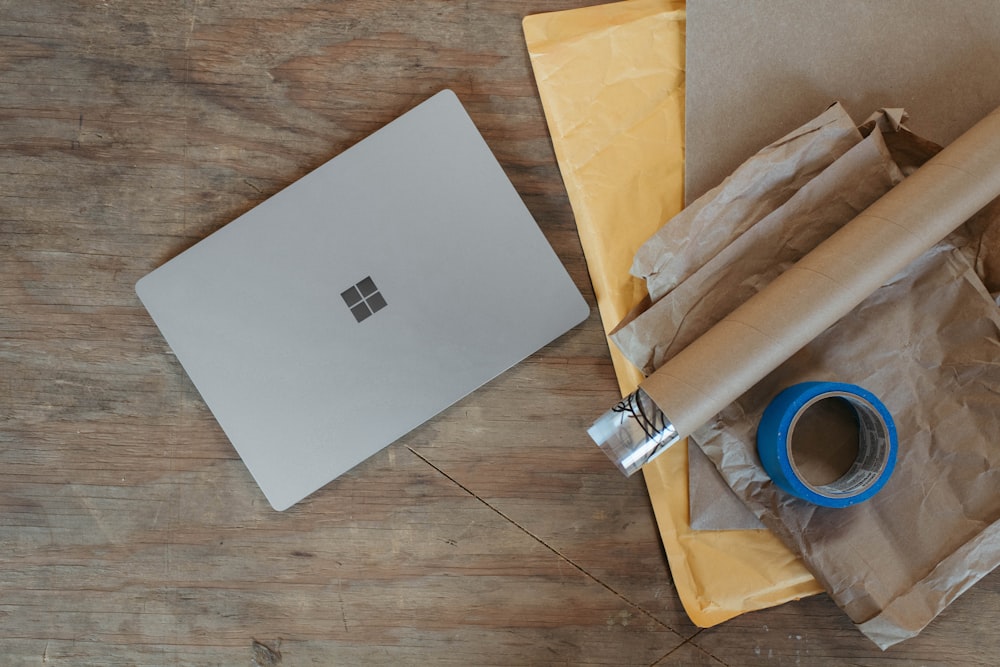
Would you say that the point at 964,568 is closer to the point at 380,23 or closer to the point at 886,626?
the point at 886,626

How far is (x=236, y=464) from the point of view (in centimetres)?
73

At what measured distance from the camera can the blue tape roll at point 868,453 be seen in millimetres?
614

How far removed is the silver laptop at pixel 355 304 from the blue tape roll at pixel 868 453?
0.77 feet

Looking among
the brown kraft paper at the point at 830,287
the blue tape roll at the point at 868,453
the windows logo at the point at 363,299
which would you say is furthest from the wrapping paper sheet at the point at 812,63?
the windows logo at the point at 363,299

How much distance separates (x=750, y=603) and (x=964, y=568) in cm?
20

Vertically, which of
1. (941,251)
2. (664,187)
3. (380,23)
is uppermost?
(380,23)

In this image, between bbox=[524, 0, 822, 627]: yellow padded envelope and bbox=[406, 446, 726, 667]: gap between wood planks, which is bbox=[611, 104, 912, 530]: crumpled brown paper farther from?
bbox=[406, 446, 726, 667]: gap between wood planks

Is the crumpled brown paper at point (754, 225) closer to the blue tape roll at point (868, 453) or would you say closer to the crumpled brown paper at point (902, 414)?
the crumpled brown paper at point (902, 414)

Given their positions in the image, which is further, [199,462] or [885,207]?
[199,462]

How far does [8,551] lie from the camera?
0.72 metres

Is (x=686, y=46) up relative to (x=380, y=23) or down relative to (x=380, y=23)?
down

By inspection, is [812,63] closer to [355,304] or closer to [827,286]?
[827,286]

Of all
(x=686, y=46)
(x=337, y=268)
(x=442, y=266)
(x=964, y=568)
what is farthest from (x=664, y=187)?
(x=964, y=568)

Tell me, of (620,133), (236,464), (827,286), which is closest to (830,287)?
(827,286)
